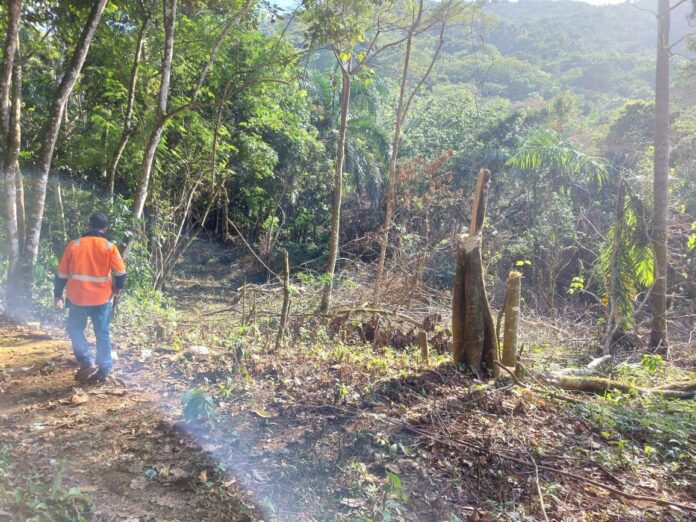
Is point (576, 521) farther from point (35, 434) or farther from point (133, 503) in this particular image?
point (35, 434)

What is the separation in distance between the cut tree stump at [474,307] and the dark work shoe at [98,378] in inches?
146

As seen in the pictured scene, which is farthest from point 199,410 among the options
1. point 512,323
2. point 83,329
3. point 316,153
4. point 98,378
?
point 316,153

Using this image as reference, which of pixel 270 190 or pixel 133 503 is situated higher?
pixel 270 190

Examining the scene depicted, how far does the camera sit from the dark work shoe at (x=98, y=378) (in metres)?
4.48

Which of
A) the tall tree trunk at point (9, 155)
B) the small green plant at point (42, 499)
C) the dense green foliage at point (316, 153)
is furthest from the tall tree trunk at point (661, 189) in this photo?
the tall tree trunk at point (9, 155)

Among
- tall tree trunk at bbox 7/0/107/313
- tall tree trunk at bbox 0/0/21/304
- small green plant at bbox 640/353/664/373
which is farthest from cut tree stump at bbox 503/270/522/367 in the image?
tall tree trunk at bbox 0/0/21/304

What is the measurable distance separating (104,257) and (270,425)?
2251 millimetres

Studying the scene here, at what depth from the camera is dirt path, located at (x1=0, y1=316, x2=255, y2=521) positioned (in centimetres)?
285

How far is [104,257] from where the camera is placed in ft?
14.8

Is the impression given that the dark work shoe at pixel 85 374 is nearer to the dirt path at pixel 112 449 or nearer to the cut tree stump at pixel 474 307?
the dirt path at pixel 112 449

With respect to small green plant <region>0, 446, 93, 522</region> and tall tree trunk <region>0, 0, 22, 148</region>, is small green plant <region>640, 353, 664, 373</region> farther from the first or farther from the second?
tall tree trunk <region>0, 0, 22, 148</region>

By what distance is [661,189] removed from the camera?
8.60m

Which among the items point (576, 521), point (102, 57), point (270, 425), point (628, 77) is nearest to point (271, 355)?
point (270, 425)

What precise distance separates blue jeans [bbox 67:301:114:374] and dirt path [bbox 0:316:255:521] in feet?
0.76
